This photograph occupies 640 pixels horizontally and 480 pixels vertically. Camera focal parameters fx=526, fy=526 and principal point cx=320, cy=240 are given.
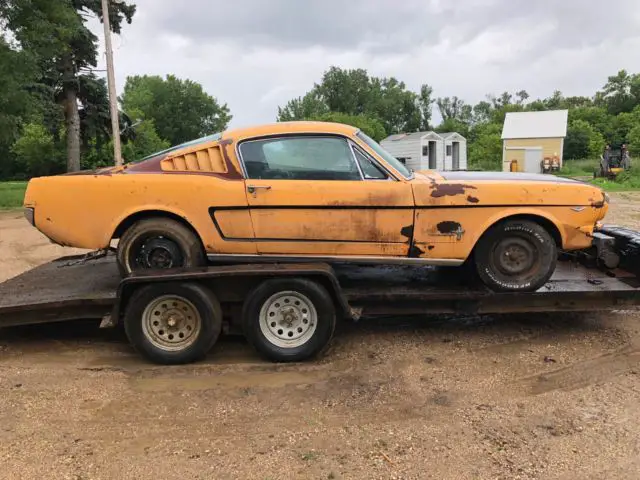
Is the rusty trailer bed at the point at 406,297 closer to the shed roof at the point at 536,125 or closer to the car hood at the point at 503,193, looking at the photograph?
the car hood at the point at 503,193

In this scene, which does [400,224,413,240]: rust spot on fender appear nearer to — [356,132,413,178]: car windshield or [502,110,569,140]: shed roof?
[356,132,413,178]: car windshield

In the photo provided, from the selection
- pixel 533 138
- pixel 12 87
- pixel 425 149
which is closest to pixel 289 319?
pixel 12 87

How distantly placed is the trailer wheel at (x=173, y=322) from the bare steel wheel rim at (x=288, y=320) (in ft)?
1.37

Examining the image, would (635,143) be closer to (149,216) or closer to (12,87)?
(12,87)

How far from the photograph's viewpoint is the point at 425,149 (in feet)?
142

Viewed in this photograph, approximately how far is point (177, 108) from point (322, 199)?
65.4m

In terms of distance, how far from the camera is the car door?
4523mm

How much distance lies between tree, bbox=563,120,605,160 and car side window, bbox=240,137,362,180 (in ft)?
164

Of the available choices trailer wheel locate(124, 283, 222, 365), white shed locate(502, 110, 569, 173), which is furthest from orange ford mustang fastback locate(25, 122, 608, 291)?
white shed locate(502, 110, 569, 173)

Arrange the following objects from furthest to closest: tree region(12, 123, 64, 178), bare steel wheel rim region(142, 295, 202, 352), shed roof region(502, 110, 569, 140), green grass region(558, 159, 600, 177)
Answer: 1. tree region(12, 123, 64, 178)
2. shed roof region(502, 110, 569, 140)
3. green grass region(558, 159, 600, 177)
4. bare steel wheel rim region(142, 295, 202, 352)

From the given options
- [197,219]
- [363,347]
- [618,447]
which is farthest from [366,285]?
[618,447]

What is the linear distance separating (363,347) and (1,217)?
15341 mm

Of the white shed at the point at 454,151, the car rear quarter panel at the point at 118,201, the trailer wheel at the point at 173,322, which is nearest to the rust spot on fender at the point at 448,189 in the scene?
the car rear quarter panel at the point at 118,201

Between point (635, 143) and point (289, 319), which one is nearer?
point (289, 319)
